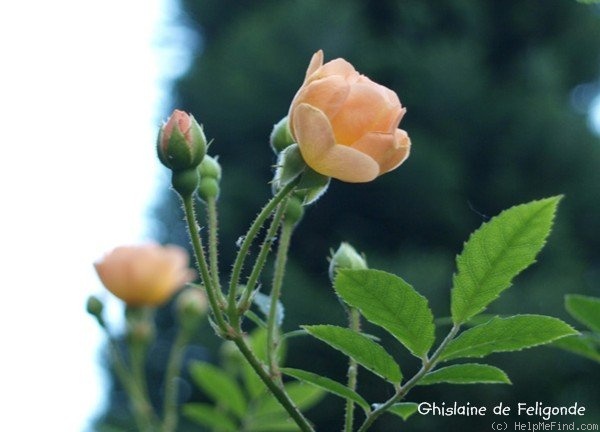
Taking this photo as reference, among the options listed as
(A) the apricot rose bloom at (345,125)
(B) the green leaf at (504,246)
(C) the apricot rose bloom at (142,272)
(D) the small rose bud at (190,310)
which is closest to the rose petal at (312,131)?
(A) the apricot rose bloom at (345,125)

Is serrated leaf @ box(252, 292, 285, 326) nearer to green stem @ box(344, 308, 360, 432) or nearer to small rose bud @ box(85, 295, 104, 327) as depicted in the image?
green stem @ box(344, 308, 360, 432)

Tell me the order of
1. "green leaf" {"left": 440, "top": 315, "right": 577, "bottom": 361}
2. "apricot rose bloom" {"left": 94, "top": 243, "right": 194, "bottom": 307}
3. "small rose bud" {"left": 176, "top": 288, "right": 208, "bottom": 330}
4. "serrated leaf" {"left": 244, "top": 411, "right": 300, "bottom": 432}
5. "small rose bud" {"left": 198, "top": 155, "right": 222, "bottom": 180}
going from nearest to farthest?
"green leaf" {"left": 440, "top": 315, "right": 577, "bottom": 361} < "small rose bud" {"left": 198, "top": 155, "right": 222, "bottom": 180} < "apricot rose bloom" {"left": 94, "top": 243, "right": 194, "bottom": 307} < "serrated leaf" {"left": 244, "top": 411, "right": 300, "bottom": 432} < "small rose bud" {"left": 176, "top": 288, "right": 208, "bottom": 330}

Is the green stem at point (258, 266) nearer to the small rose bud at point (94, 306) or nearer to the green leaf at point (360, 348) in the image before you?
the green leaf at point (360, 348)

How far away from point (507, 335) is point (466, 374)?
0.04m

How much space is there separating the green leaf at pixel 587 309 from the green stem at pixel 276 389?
221 mm

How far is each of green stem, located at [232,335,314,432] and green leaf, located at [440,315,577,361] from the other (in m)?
0.09

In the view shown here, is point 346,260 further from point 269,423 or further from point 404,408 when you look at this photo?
point 269,423

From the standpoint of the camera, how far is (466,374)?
21.0 inches

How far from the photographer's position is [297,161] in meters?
0.57

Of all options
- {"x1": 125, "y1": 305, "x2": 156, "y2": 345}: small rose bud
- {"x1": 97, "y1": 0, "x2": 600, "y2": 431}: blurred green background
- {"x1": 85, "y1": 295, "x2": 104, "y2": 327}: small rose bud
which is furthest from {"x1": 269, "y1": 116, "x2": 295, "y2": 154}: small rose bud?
{"x1": 97, "y1": 0, "x2": 600, "y2": 431}: blurred green background

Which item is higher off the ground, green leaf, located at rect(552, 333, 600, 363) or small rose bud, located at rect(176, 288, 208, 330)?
small rose bud, located at rect(176, 288, 208, 330)

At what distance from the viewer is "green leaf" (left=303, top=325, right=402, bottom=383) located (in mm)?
512

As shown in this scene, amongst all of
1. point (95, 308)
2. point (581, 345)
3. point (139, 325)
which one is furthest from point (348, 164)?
point (139, 325)

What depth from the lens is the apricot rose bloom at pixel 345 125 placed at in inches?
21.2
